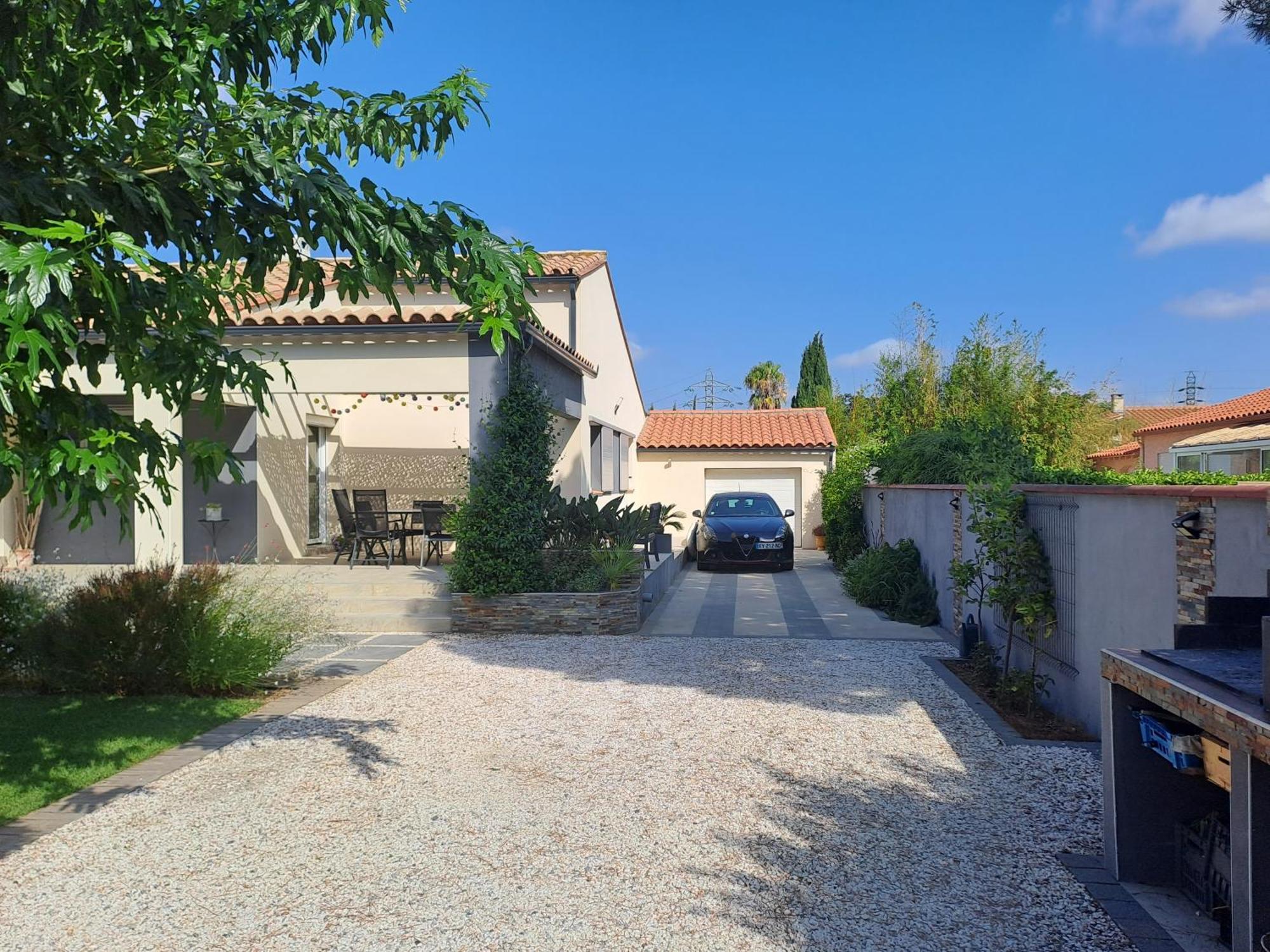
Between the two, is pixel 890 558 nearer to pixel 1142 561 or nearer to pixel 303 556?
pixel 1142 561

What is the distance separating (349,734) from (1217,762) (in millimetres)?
5071

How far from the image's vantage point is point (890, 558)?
12.3 metres

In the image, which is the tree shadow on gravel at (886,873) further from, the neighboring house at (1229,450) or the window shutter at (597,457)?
the neighboring house at (1229,450)

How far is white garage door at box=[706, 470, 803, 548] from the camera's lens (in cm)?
2275

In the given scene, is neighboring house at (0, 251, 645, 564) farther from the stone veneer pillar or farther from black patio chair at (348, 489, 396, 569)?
the stone veneer pillar

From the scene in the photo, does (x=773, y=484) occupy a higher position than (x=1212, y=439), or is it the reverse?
(x=1212, y=439)

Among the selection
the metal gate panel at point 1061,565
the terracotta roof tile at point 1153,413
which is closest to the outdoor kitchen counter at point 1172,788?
the metal gate panel at point 1061,565

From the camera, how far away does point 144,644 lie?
705cm

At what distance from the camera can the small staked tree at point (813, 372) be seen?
136 ft

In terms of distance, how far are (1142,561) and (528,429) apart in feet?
Result: 22.8

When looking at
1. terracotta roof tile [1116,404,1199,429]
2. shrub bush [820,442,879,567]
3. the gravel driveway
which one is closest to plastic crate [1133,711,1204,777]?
the gravel driveway

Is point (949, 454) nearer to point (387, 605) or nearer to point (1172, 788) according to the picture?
point (387, 605)

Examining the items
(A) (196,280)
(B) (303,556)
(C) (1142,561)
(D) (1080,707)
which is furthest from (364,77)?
(B) (303,556)

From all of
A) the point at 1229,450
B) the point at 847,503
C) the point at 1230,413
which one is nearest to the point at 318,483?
the point at 847,503
